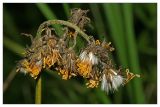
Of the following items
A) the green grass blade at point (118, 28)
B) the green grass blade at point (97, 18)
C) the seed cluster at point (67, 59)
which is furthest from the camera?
the green grass blade at point (97, 18)

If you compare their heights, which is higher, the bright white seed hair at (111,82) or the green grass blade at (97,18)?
the green grass blade at (97,18)

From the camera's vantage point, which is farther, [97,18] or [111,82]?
[97,18]

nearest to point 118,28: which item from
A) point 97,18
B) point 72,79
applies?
point 97,18

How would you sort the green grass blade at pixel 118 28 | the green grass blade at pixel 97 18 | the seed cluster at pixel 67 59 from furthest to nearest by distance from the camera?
the green grass blade at pixel 97 18
the green grass blade at pixel 118 28
the seed cluster at pixel 67 59

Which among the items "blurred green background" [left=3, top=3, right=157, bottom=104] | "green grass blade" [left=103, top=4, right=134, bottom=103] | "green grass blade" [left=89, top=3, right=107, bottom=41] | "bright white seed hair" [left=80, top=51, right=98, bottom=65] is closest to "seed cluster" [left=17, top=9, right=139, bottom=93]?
"bright white seed hair" [left=80, top=51, right=98, bottom=65]

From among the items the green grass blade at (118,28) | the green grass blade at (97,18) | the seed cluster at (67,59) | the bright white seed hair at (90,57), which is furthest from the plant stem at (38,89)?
the green grass blade at (97,18)

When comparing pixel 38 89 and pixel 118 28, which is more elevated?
pixel 118 28

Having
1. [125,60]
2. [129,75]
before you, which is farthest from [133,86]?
[129,75]

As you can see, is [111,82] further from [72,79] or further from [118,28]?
[72,79]

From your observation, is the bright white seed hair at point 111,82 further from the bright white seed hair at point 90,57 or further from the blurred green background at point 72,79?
the blurred green background at point 72,79

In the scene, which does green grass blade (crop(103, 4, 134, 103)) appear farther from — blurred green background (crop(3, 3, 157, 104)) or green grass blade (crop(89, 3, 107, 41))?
green grass blade (crop(89, 3, 107, 41))
